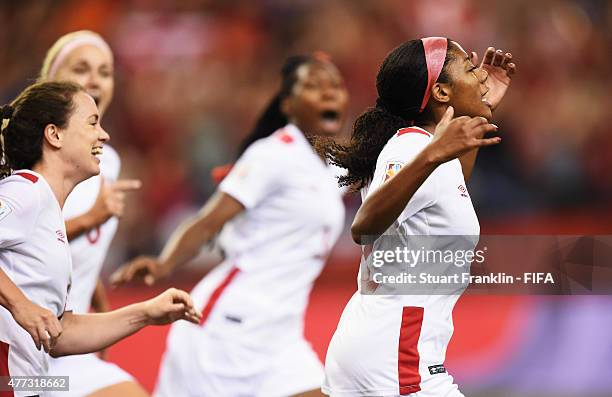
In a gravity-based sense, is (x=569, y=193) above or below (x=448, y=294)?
above

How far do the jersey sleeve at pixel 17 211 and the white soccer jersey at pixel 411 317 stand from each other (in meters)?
1.19

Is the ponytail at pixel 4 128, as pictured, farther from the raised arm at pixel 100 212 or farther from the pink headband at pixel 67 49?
the pink headband at pixel 67 49

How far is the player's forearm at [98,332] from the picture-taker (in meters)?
4.66

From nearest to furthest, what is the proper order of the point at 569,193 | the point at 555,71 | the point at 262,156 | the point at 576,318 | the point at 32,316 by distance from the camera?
the point at 32,316, the point at 262,156, the point at 576,318, the point at 569,193, the point at 555,71

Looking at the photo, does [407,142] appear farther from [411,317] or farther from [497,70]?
[497,70]

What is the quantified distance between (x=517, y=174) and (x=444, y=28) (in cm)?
175

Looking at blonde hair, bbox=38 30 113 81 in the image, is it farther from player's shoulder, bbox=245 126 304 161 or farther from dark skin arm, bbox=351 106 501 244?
dark skin arm, bbox=351 106 501 244

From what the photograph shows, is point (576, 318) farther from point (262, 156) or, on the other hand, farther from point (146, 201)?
point (146, 201)

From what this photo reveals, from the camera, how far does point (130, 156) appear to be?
12789 mm

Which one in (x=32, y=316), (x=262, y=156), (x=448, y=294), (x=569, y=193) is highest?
(x=569, y=193)

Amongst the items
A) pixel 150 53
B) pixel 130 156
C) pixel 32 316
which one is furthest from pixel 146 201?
pixel 32 316

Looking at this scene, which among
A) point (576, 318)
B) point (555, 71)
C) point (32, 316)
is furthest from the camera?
point (555, 71)

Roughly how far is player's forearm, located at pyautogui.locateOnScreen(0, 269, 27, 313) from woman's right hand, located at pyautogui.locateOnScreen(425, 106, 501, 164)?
4.90ft

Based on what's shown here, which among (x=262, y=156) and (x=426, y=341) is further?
(x=262, y=156)
